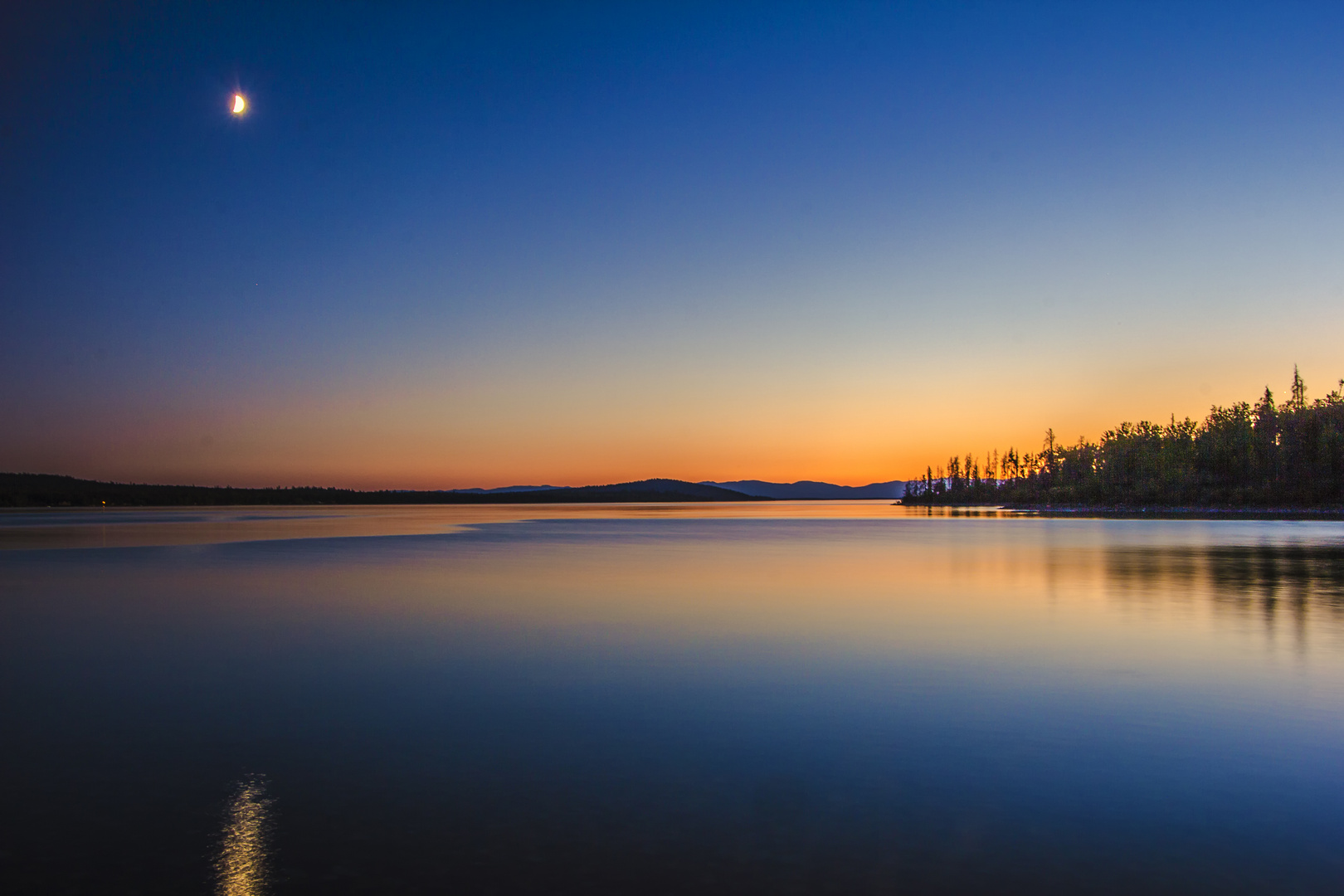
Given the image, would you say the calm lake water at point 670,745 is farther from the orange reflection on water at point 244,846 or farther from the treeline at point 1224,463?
the treeline at point 1224,463

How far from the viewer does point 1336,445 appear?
4761 inches

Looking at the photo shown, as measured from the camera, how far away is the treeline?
398 feet

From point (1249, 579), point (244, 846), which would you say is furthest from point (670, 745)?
point (1249, 579)

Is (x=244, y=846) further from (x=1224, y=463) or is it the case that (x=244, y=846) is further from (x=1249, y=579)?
(x=1224, y=463)

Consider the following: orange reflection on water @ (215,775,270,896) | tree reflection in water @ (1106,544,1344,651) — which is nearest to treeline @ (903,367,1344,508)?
tree reflection in water @ (1106,544,1344,651)

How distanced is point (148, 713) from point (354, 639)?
4621mm

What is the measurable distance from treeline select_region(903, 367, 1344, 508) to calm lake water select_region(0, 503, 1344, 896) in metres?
131

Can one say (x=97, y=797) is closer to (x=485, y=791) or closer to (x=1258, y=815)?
(x=485, y=791)

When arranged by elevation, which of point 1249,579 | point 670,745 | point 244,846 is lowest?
point 1249,579

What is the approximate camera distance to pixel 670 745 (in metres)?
7.57

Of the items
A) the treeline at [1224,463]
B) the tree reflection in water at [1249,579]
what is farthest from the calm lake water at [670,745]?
the treeline at [1224,463]

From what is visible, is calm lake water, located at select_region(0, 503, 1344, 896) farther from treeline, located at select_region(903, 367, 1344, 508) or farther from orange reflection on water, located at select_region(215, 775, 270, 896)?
treeline, located at select_region(903, 367, 1344, 508)

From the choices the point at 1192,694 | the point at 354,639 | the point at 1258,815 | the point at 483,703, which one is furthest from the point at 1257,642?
the point at 354,639

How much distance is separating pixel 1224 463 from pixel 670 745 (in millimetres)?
155551
